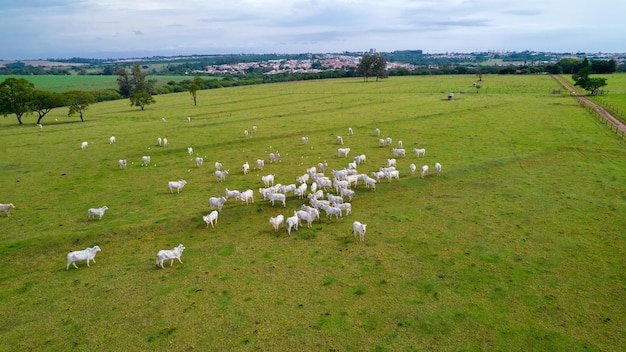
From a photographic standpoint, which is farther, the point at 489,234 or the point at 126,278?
the point at 489,234

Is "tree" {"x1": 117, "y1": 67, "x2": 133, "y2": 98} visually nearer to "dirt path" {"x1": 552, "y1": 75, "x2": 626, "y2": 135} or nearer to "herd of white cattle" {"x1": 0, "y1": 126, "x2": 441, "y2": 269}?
"herd of white cattle" {"x1": 0, "y1": 126, "x2": 441, "y2": 269}

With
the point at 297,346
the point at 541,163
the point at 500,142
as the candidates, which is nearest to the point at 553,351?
the point at 297,346

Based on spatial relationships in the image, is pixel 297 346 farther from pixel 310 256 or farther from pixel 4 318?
pixel 4 318

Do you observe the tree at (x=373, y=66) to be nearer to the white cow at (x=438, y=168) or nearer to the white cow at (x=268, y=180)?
the white cow at (x=438, y=168)

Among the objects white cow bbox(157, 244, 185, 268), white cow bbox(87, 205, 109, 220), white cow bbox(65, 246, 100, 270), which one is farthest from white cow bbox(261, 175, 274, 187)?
white cow bbox(65, 246, 100, 270)

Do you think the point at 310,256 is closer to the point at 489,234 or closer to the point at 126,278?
the point at 126,278

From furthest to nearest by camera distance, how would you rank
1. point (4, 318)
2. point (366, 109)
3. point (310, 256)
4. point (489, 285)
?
point (366, 109) → point (310, 256) → point (489, 285) → point (4, 318)

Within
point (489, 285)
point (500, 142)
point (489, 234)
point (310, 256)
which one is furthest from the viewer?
point (500, 142)

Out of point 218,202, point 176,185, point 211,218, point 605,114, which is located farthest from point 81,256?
point 605,114
